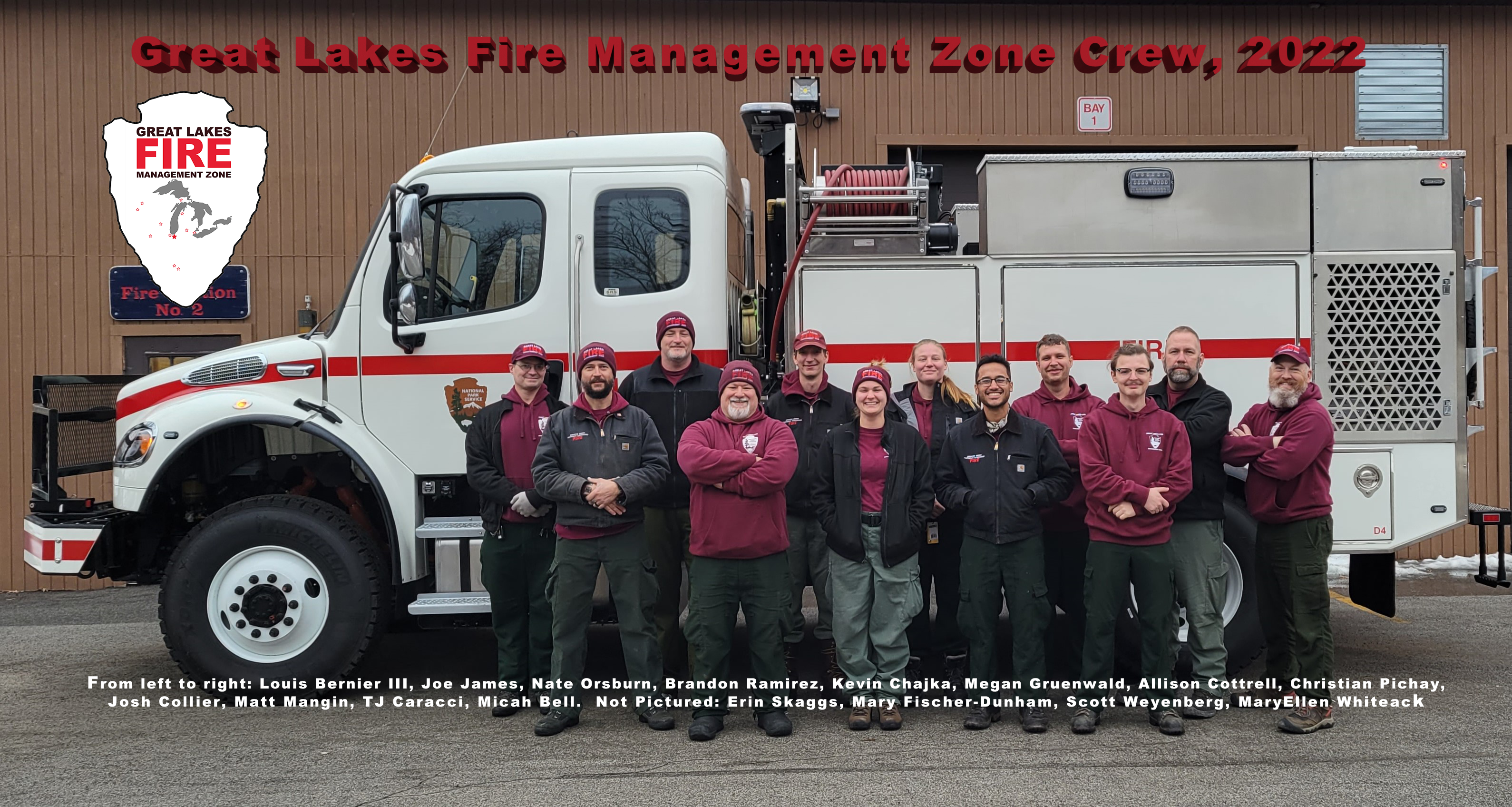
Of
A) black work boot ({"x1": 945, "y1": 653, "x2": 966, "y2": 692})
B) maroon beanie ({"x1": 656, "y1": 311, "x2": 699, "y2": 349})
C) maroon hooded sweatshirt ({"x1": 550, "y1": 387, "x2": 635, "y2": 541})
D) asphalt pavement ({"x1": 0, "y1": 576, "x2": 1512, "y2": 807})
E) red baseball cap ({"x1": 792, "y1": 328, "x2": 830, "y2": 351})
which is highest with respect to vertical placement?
maroon beanie ({"x1": 656, "y1": 311, "x2": 699, "y2": 349})

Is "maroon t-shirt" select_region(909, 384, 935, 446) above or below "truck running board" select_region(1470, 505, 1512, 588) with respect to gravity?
above

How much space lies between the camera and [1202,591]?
5254 mm

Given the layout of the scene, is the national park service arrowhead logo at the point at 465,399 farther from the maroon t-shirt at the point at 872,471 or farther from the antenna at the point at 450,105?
the antenna at the point at 450,105

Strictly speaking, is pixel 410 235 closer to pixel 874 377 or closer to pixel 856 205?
pixel 856 205

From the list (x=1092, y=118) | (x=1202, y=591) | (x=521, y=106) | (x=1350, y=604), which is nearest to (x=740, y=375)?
(x=1202, y=591)

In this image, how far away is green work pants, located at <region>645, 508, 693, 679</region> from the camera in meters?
5.62

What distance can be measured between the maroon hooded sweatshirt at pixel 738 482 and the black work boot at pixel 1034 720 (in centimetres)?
139

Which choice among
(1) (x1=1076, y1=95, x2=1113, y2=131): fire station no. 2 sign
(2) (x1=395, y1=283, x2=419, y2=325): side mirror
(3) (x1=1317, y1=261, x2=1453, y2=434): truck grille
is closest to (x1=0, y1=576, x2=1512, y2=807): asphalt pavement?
(3) (x1=1317, y1=261, x2=1453, y2=434): truck grille

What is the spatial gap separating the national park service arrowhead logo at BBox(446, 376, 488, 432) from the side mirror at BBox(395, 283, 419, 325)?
40 cm

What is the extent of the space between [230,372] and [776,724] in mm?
3534

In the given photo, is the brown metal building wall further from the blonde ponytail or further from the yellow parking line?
the blonde ponytail

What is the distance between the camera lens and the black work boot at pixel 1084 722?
202 inches

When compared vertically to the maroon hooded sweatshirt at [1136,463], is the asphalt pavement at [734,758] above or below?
below

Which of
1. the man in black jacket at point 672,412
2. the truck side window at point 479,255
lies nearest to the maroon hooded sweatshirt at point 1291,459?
the man in black jacket at point 672,412
